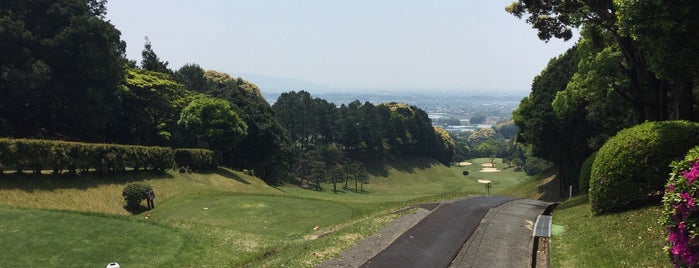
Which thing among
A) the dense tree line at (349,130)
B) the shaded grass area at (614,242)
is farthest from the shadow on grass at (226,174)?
the dense tree line at (349,130)

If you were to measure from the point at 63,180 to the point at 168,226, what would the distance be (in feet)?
A: 52.4

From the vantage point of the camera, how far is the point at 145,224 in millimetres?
28500

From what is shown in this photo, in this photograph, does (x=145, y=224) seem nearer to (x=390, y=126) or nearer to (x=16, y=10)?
(x=16, y=10)

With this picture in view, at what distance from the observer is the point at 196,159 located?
58.2m

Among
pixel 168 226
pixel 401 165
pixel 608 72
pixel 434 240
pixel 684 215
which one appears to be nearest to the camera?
pixel 684 215

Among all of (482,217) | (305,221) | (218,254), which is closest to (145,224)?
(218,254)

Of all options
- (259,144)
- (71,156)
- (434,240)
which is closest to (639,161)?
(434,240)

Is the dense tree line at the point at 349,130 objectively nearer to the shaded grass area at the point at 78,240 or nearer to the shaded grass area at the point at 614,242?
the shaded grass area at the point at 78,240

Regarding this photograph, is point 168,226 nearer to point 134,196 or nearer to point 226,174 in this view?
point 134,196

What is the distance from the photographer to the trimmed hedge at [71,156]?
34.8m

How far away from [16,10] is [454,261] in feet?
204

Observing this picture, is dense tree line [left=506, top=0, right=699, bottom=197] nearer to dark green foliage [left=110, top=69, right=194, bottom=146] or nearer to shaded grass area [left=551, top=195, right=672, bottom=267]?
shaded grass area [left=551, top=195, right=672, bottom=267]

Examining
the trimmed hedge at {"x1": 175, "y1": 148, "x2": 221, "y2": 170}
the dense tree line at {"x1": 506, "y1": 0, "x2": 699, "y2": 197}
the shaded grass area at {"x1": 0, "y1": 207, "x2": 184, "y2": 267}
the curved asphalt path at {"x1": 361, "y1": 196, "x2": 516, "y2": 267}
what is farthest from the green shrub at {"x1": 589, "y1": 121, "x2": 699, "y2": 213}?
the trimmed hedge at {"x1": 175, "y1": 148, "x2": 221, "y2": 170}

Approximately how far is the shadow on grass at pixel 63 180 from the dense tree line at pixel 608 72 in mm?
37959
